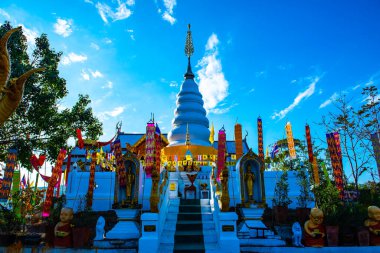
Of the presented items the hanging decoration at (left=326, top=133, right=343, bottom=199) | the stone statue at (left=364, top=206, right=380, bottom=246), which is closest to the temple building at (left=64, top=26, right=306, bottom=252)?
the stone statue at (left=364, top=206, right=380, bottom=246)

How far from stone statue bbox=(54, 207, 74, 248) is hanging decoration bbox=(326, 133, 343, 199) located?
40.9 feet

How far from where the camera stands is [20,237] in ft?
34.9

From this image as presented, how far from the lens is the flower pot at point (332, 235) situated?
9328 millimetres

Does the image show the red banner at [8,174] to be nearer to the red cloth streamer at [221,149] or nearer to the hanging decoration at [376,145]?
the red cloth streamer at [221,149]

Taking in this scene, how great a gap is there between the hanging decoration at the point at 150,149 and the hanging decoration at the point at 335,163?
9969mm

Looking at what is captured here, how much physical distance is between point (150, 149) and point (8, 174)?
7.93 metres

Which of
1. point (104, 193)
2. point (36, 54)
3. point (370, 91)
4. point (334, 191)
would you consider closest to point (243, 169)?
point (334, 191)

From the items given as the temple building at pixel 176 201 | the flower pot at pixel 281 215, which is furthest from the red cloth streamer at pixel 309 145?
the flower pot at pixel 281 215

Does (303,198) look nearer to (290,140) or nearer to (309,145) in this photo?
(309,145)

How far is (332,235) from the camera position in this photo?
9352 mm

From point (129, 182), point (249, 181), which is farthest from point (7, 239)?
point (249, 181)

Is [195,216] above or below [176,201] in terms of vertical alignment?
below

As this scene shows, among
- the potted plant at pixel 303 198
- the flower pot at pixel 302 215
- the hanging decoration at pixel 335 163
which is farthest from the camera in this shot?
the hanging decoration at pixel 335 163

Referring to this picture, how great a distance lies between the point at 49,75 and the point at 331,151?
15600mm
